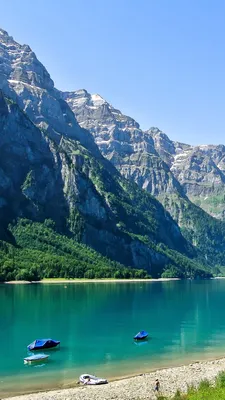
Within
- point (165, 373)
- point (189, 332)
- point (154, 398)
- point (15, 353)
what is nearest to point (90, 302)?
point (189, 332)

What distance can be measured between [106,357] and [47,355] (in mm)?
10211

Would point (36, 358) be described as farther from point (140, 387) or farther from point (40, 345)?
point (140, 387)

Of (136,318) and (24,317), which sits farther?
(136,318)

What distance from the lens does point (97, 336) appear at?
98500 millimetres

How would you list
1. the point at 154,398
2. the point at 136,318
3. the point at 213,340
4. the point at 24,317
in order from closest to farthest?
the point at 154,398 → the point at 213,340 → the point at 24,317 → the point at 136,318

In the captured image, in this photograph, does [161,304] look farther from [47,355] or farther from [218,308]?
[47,355]

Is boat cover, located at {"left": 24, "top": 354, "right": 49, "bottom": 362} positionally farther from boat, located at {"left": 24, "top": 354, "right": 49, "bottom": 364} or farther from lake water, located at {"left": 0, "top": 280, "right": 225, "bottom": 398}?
lake water, located at {"left": 0, "top": 280, "right": 225, "bottom": 398}

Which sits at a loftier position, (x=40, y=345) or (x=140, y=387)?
(x=40, y=345)

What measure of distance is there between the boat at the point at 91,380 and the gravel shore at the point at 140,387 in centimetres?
126

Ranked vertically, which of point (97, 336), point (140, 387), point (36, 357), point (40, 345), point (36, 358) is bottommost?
point (97, 336)

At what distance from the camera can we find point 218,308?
167 metres

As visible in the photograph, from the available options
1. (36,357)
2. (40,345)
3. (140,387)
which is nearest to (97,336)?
(40,345)

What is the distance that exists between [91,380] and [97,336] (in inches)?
1596

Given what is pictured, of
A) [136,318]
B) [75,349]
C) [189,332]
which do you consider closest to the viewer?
[75,349]
